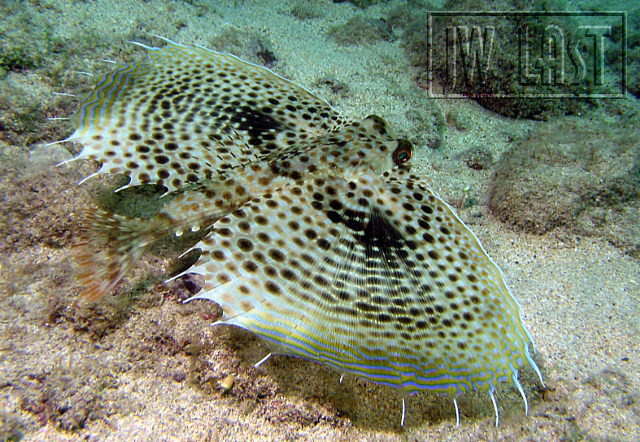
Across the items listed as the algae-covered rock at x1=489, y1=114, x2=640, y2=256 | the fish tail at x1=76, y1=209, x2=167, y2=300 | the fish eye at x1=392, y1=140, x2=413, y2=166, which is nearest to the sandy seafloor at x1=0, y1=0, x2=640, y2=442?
the algae-covered rock at x1=489, y1=114, x2=640, y2=256

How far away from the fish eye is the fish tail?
1.91m

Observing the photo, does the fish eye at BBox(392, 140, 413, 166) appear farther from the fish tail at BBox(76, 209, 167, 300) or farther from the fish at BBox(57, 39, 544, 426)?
the fish tail at BBox(76, 209, 167, 300)

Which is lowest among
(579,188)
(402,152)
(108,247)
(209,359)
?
(209,359)

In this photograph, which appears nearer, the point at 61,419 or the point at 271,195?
the point at 61,419

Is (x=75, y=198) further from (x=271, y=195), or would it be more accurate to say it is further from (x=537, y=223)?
(x=537, y=223)

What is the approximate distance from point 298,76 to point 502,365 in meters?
4.73

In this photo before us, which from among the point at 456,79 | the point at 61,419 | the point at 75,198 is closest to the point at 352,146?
the point at 75,198

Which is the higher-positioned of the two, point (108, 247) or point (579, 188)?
point (579, 188)

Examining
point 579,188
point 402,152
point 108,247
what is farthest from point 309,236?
point 579,188

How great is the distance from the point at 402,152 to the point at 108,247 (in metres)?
2.36

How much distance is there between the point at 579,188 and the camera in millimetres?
3725

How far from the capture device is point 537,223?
3.73m

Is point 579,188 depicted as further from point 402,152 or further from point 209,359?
point 209,359

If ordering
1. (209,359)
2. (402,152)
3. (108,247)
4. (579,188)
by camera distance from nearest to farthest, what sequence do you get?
(108,247) < (209,359) < (402,152) < (579,188)
